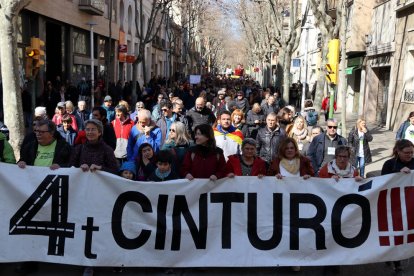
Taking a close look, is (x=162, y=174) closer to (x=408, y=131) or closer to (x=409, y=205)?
(x=409, y=205)

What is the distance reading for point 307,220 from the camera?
5.18 metres

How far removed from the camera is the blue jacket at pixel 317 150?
24.9 feet

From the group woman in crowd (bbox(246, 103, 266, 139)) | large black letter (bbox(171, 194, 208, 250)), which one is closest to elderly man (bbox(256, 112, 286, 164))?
woman in crowd (bbox(246, 103, 266, 139))

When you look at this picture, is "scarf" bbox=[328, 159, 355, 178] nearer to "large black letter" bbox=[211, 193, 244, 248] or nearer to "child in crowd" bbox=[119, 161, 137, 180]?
"large black letter" bbox=[211, 193, 244, 248]

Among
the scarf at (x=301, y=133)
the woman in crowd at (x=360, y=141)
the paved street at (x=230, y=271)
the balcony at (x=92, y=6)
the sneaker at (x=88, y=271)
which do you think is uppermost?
the balcony at (x=92, y=6)

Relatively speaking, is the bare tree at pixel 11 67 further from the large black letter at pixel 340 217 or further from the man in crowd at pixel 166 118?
the large black letter at pixel 340 217

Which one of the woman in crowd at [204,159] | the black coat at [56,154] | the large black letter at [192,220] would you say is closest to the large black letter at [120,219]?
the large black letter at [192,220]

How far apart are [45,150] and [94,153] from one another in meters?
0.55

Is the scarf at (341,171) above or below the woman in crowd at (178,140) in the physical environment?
below

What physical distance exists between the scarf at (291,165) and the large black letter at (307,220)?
0.58 metres

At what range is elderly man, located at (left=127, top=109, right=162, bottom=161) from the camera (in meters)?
7.32

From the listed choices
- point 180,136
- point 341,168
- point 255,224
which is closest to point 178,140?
point 180,136

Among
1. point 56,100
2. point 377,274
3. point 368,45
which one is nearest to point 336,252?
point 377,274

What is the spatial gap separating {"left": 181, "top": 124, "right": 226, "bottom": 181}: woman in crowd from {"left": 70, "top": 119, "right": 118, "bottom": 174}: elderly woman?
2.76 ft
